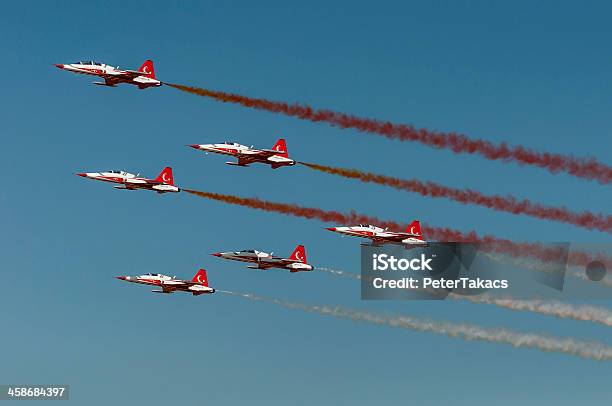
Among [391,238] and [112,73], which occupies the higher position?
[112,73]

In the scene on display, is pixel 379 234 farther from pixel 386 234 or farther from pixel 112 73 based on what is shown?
pixel 112 73

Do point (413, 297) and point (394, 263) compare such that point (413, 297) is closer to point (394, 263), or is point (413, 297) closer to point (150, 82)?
point (394, 263)

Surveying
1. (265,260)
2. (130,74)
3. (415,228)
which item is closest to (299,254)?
(265,260)

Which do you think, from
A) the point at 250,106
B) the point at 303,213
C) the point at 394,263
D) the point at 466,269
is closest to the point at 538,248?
the point at 466,269

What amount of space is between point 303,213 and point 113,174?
3163cm

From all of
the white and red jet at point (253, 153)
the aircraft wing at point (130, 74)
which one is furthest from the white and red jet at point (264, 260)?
the aircraft wing at point (130, 74)

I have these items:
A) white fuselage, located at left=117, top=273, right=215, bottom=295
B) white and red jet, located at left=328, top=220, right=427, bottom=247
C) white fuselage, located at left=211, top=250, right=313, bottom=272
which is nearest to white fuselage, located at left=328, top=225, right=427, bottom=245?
white and red jet, located at left=328, top=220, right=427, bottom=247

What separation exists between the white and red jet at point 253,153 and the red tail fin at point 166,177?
19.6ft

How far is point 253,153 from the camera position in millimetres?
166250

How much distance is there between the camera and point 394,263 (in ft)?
561

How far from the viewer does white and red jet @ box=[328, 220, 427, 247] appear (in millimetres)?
169250

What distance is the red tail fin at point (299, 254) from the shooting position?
588 ft

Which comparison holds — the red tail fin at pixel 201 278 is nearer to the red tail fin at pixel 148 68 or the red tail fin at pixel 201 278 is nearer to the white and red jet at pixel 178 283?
the white and red jet at pixel 178 283

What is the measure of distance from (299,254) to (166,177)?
25.3m
